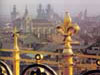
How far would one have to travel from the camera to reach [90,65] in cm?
132

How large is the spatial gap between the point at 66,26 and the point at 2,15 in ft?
3.28

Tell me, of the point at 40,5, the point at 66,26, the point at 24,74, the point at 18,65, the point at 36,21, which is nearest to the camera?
the point at 66,26

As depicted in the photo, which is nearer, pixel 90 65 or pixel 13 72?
pixel 90 65

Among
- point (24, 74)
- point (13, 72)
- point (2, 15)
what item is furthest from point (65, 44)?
point (2, 15)

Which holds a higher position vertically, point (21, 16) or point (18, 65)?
Answer: point (21, 16)

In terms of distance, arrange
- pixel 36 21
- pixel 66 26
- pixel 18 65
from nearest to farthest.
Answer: pixel 66 26 < pixel 18 65 < pixel 36 21

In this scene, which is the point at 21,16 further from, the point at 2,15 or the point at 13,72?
the point at 13,72

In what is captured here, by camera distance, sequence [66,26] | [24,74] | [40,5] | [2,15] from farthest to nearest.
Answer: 1. [40,5]
2. [2,15]
3. [24,74]
4. [66,26]

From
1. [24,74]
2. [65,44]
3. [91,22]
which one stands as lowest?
[24,74]

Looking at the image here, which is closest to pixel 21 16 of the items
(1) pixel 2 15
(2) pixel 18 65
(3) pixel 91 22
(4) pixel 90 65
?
(1) pixel 2 15

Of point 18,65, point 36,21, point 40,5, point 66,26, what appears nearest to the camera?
point 66,26

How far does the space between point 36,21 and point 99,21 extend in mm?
535

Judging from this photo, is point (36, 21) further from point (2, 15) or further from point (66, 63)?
point (66, 63)

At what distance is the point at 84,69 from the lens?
4.47ft
